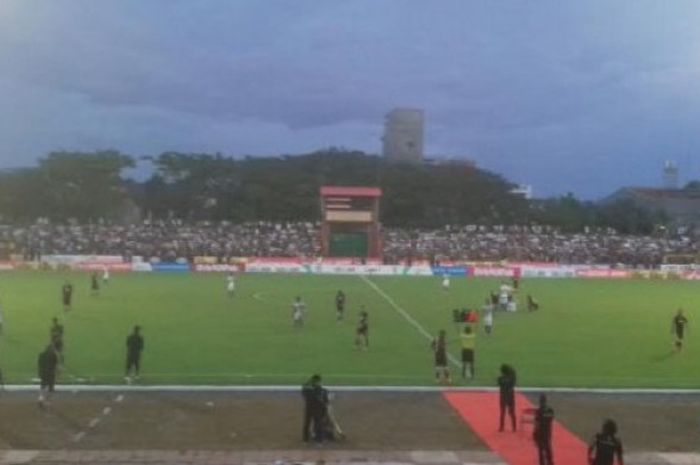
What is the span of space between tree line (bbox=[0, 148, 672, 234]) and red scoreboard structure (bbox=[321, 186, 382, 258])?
40.5m

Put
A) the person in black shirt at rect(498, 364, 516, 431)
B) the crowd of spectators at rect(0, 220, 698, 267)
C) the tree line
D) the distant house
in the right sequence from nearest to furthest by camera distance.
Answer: the person in black shirt at rect(498, 364, 516, 431), the crowd of spectators at rect(0, 220, 698, 267), the tree line, the distant house

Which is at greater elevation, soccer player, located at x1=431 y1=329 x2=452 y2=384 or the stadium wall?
the stadium wall

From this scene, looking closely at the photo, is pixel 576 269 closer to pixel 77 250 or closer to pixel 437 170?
pixel 77 250

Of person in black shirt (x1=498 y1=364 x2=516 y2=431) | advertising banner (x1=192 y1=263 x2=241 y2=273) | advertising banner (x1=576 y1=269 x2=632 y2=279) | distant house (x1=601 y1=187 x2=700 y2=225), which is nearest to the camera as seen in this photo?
person in black shirt (x1=498 y1=364 x2=516 y2=431)

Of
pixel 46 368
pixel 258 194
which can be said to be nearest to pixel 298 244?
pixel 258 194

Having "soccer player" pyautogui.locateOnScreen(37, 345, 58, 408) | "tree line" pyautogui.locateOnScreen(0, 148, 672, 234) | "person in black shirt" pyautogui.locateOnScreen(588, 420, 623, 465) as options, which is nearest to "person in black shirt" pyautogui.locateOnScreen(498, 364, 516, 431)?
"person in black shirt" pyautogui.locateOnScreen(588, 420, 623, 465)

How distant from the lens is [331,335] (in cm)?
3538

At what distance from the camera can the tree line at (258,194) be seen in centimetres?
11988

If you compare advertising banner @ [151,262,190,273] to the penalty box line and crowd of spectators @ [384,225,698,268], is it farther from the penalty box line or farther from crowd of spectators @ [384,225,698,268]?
the penalty box line

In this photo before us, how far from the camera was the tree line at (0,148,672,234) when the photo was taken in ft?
393

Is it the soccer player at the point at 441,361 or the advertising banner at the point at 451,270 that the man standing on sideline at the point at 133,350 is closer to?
the soccer player at the point at 441,361

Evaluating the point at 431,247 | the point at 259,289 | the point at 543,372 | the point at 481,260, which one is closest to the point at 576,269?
the point at 481,260

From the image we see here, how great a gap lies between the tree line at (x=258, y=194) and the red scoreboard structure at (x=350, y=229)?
40.5m

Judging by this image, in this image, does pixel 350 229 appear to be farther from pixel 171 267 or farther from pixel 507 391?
pixel 507 391
